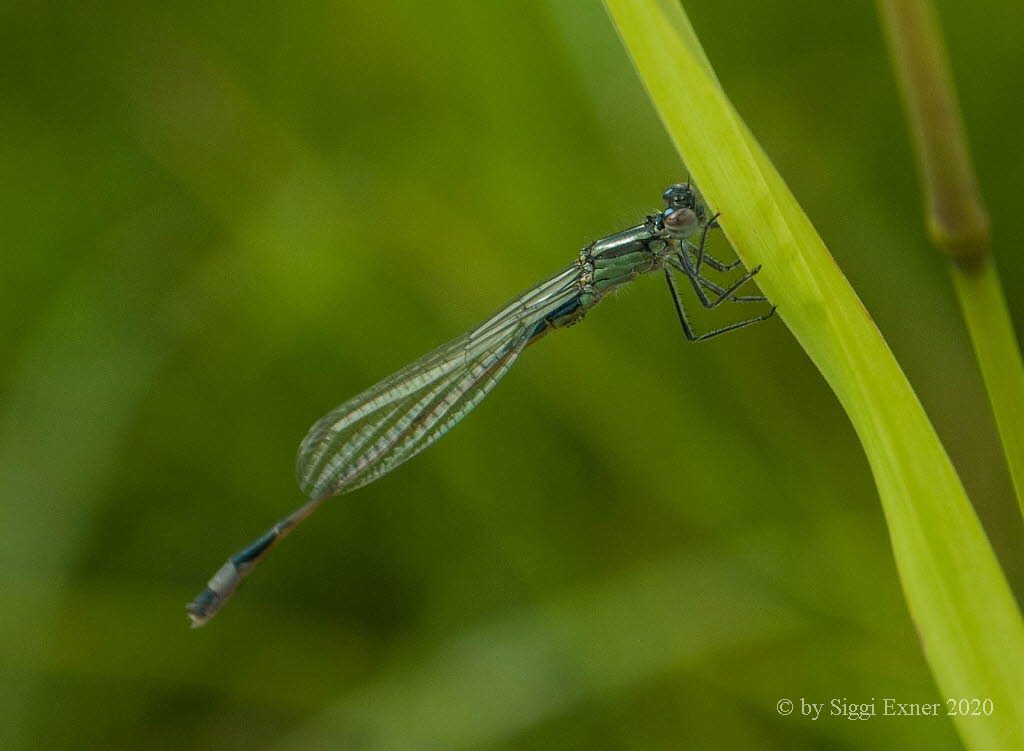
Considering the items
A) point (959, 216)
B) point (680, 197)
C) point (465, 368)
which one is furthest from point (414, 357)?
point (959, 216)

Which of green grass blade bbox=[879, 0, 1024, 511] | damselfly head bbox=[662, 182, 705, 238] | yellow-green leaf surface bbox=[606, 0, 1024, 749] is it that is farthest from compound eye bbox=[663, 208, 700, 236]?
green grass blade bbox=[879, 0, 1024, 511]

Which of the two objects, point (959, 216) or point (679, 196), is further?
point (679, 196)

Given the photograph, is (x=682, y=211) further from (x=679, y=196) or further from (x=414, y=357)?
(x=414, y=357)

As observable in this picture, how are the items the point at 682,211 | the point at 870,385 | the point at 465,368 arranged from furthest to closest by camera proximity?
the point at 465,368 < the point at 682,211 < the point at 870,385

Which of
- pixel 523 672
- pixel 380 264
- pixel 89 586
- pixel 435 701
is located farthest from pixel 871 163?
pixel 89 586

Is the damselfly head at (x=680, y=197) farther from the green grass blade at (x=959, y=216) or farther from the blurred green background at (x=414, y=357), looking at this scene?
Result: the green grass blade at (x=959, y=216)

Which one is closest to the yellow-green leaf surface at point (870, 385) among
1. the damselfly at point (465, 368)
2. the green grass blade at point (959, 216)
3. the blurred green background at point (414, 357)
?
the green grass blade at point (959, 216)
